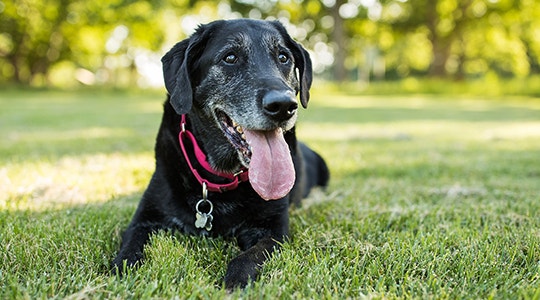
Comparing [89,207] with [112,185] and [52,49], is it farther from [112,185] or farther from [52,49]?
[52,49]

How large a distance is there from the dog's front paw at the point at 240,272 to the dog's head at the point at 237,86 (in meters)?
0.57

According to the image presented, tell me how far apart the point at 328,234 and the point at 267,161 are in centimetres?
65

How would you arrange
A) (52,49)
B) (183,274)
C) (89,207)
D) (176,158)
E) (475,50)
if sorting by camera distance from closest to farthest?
(183,274) < (176,158) < (89,207) < (52,49) < (475,50)

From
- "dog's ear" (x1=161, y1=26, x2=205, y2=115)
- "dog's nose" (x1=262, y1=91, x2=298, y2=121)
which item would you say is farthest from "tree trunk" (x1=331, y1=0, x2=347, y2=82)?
"dog's nose" (x1=262, y1=91, x2=298, y2=121)

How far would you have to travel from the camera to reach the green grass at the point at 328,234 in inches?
84.2

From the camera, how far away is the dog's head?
2705mm

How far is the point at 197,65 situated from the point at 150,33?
44364 mm

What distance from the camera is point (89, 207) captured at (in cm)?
366

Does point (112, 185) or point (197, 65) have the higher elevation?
point (197, 65)

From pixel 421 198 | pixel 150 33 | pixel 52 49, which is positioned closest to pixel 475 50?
pixel 150 33

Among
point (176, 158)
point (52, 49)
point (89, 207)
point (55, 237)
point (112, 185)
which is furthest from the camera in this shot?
point (52, 49)

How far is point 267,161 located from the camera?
2715 millimetres

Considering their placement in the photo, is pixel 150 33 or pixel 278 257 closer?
pixel 278 257

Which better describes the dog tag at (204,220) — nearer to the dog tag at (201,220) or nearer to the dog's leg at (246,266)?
the dog tag at (201,220)
